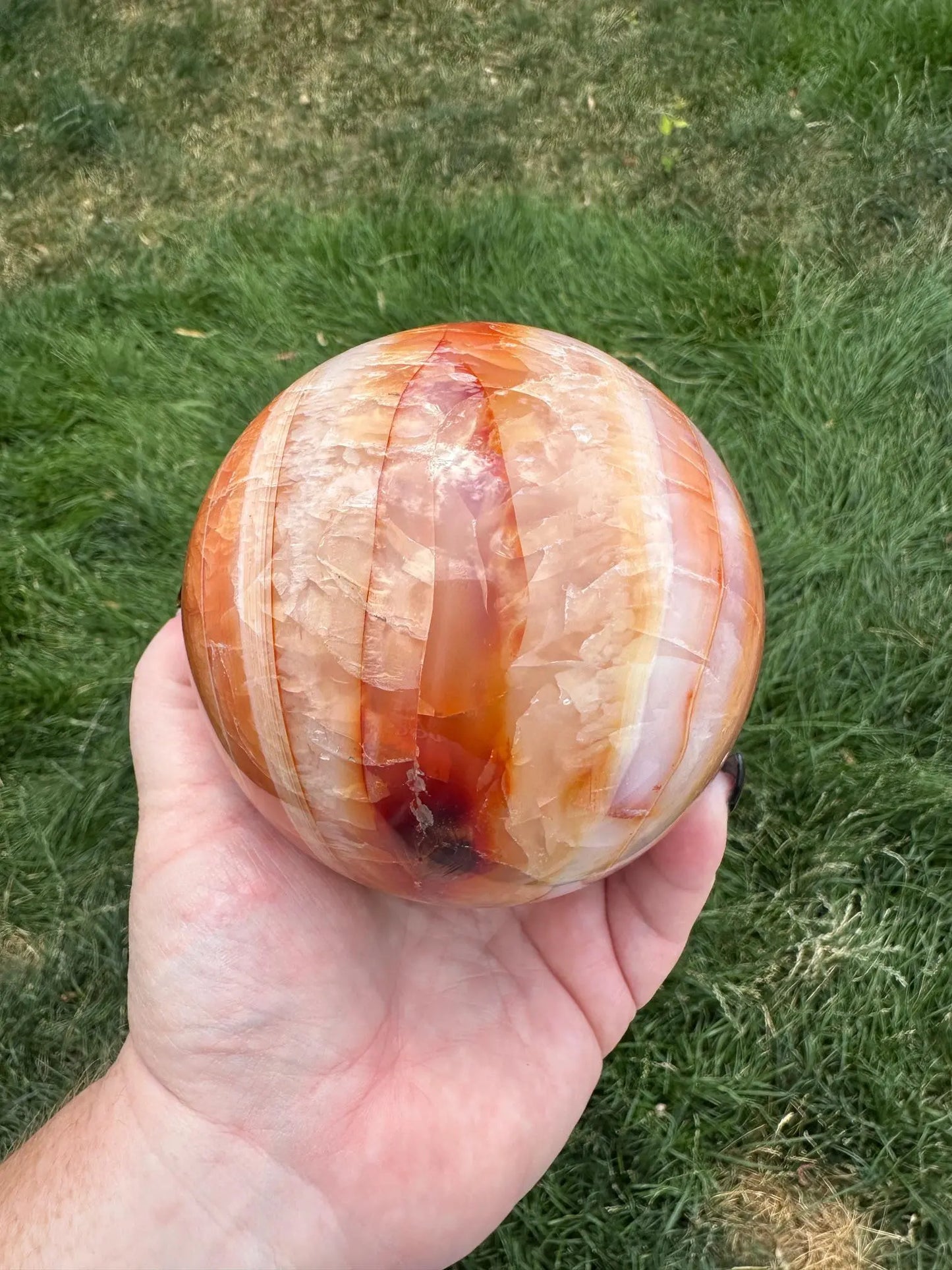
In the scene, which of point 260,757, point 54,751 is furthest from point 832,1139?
point 54,751

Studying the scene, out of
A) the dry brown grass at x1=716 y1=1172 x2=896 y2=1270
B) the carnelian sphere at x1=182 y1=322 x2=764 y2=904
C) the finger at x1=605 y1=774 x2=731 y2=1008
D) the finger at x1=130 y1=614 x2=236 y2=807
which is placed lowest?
the dry brown grass at x1=716 y1=1172 x2=896 y2=1270

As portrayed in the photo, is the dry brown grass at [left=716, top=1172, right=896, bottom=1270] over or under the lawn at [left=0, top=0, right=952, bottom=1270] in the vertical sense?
under

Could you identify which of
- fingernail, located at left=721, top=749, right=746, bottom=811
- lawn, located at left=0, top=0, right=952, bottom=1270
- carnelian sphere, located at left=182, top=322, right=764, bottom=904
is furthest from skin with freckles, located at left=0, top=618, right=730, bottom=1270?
lawn, located at left=0, top=0, right=952, bottom=1270

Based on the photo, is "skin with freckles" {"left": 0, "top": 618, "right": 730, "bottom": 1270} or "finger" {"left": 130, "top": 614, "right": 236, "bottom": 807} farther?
"finger" {"left": 130, "top": 614, "right": 236, "bottom": 807}

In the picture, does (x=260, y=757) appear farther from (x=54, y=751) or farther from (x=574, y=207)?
(x=574, y=207)

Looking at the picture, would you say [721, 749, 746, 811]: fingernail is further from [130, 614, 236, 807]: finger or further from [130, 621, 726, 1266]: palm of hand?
[130, 614, 236, 807]: finger

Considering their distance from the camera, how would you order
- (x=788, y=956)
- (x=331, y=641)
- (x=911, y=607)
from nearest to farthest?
(x=331, y=641) → (x=788, y=956) → (x=911, y=607)

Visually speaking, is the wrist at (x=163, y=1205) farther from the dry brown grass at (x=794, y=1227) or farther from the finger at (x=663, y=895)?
the dry brown grass at (x=794, y=1227)
